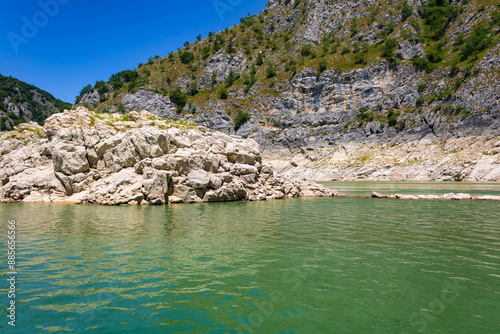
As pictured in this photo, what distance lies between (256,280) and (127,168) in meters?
30.5

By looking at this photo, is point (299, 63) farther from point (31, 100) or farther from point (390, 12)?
point (31, 100)

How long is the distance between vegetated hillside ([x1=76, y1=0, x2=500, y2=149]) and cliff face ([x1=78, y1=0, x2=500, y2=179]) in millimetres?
407

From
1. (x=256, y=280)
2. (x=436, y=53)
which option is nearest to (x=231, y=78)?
(x=436, y=53)

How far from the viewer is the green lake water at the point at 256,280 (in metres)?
6.19

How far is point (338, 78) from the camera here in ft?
329

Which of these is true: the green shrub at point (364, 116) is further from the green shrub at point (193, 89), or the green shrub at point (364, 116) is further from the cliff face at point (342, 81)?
the green shrub at point (193, 89)

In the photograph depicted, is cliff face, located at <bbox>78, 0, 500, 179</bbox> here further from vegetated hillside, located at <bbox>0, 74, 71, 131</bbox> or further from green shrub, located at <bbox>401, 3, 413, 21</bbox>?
vegetated hillside, located at <bbox>0, 74, 71, 131</bbox>

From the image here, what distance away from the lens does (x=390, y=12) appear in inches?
4483

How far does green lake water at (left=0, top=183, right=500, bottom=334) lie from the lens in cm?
619

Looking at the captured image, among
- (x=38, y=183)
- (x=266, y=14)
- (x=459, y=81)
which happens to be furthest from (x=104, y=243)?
(x=266, y=14)

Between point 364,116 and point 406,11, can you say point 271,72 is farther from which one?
point 406,11

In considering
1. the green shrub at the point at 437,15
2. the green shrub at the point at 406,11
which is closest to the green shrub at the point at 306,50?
the green shrub at the point at 406,11

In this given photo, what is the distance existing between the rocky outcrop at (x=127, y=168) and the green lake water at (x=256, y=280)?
1472 cm

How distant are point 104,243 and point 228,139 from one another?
30544mm
